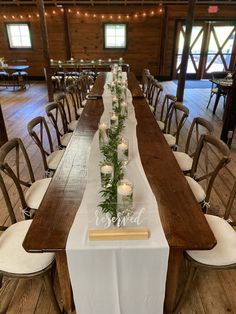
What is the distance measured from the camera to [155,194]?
4.45 feet

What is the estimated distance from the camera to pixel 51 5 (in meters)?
8.30

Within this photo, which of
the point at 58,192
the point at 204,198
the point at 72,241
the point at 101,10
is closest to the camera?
the point at 72,241

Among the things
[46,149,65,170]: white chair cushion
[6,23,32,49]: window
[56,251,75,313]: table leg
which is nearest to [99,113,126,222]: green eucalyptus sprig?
[56,251,75,313]: table leg

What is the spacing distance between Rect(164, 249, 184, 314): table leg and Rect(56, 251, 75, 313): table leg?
21.1 inches

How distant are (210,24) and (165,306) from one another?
947 cm

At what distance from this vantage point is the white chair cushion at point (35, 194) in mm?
1713

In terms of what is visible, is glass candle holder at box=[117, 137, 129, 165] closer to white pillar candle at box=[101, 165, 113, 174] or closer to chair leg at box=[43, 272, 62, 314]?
white pillar candle at box=[101, 165, 113, 174]

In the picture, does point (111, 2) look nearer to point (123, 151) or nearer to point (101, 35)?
point (101, 35)

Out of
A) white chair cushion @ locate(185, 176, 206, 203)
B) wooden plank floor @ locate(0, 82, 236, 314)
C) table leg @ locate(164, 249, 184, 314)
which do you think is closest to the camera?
table leg @ locate(164, 249, 184, 314)

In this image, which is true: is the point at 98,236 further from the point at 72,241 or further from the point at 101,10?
the point at 101,10

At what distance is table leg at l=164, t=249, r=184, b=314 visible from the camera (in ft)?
4.04

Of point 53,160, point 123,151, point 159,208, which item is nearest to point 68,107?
point 53,160

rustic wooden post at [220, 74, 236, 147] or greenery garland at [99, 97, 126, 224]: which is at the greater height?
greenery garland at [99, 97, 126, 224]

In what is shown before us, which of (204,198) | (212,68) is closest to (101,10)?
(212,68)
